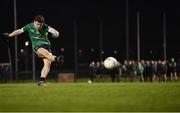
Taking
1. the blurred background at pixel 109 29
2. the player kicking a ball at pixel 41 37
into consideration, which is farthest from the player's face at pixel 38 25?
the blurred background at pixel 109 29

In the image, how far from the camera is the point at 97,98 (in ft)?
45.8

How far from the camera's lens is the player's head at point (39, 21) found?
65.3ft

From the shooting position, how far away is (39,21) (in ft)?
65.6

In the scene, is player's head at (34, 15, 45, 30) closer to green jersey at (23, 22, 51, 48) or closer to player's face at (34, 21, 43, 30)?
player's face at (34, 21, 43, 30)

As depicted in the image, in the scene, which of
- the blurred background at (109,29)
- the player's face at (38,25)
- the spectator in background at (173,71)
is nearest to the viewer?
the player's face at (38,25)

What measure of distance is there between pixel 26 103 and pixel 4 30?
2435 inches

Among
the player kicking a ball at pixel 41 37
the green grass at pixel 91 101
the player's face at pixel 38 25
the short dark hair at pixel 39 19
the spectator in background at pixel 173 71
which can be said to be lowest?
the spectator in background at pixel 173 71

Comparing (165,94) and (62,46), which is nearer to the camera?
(165,94)

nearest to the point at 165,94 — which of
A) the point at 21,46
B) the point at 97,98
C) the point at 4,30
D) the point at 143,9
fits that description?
the point at 97,98

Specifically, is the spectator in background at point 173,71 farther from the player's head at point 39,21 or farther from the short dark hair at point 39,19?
the short dark hair at point 39,19

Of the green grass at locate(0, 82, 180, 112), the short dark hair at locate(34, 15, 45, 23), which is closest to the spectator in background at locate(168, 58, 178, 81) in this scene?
the short dark hair at locate(34, 15, 45, 23)

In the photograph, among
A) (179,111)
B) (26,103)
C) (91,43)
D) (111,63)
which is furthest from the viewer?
(91,43)

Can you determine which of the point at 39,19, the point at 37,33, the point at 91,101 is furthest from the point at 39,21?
the point at 91,101

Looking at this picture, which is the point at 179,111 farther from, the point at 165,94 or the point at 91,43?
the point at 91,43
